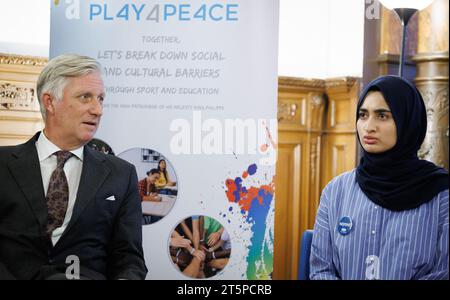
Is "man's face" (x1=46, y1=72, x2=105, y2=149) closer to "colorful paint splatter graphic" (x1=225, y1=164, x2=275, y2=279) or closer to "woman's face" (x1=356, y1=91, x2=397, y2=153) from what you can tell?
"colorful paint splatter graphic" (x1=225, y1=164, x2=275, y2=279)

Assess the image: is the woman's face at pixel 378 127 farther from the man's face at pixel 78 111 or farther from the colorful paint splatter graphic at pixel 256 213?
the man's face at pixel 78 111

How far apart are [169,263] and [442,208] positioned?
1.08m

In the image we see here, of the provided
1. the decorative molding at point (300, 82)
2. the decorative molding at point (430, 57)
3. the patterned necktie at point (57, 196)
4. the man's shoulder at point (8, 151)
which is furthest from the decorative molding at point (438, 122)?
the man's shoulder at point (8, 151)

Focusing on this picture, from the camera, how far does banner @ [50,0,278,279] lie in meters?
2.75

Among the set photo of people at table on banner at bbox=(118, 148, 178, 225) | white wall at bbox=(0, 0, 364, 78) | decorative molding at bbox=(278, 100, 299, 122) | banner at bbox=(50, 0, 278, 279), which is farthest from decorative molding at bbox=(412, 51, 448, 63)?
photo of people at table on banner at bbox=(118, 148, 178, 225)

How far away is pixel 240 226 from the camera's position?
2824 mm

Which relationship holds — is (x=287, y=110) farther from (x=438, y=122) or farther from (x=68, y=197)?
(x=68, y=197)

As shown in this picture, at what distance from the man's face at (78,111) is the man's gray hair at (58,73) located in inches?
0.7

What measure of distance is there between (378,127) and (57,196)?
3.99 ft

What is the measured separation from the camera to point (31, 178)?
2594 mm

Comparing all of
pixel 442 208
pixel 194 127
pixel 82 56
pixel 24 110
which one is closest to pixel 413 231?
pixel 442 208

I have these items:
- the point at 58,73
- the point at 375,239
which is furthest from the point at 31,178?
the point at 375,239

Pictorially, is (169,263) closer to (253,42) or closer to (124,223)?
(124,223)
